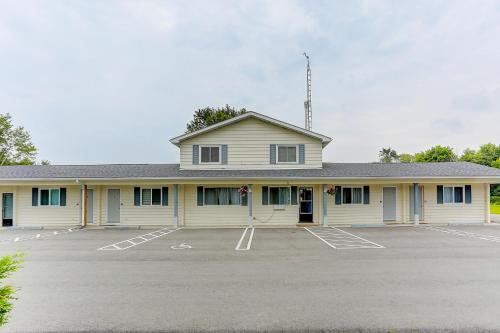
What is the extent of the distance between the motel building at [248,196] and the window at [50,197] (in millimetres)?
54

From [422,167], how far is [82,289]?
20434 millimetres

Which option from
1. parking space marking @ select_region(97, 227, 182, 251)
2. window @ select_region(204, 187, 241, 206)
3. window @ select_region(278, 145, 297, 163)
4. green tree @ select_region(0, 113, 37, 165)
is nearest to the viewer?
parking space marking @ select_region(97, 227, 182, 251)

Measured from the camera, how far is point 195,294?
6066mm

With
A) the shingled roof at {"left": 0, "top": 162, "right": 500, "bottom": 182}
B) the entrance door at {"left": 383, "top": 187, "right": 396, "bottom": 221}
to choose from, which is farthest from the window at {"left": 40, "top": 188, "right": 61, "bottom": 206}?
the entrance door at {"left": 383, "top": 187, "right": 396, "bottom": 221}

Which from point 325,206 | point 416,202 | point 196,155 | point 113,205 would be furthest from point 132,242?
point 416,202

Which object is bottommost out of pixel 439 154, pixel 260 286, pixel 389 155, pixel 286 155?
pixel 260 286

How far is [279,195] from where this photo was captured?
61.0 feet

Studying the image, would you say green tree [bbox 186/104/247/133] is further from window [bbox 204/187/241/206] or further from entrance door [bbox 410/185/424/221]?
entrance door [bbox 410/185/424/221]

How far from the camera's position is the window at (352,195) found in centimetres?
1867

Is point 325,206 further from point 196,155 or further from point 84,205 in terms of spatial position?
point 84,205

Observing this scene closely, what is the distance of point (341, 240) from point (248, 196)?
6.68 metres

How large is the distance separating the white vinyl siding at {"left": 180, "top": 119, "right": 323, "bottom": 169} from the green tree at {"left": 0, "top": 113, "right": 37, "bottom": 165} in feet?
117

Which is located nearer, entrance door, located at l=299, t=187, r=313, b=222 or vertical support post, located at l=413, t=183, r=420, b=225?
vertical support post, located at l=413, t=183, r=420, b=225

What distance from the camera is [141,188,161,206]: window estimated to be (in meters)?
18.7
